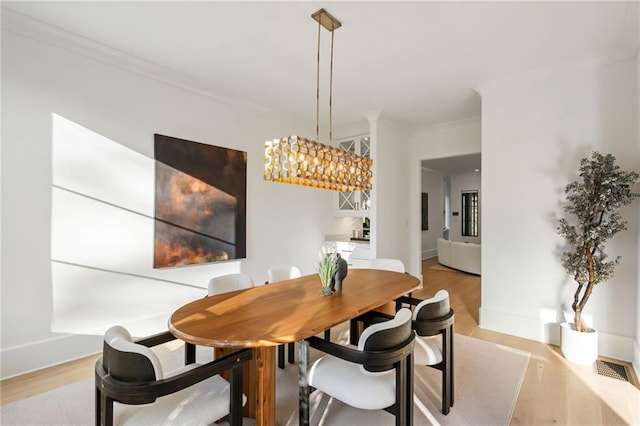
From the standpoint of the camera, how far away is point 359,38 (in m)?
2.58

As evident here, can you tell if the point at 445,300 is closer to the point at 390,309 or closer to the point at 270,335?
the point at 390,309

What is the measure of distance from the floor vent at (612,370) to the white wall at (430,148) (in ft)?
8.94

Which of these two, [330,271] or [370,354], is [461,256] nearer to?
[330,271]

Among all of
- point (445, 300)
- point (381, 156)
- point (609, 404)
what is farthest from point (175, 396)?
point (381, 156)

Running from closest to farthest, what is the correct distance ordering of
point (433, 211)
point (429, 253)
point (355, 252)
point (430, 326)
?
point (430, 326) < point (355, 252) < point (429, 253) < point (433, 211)

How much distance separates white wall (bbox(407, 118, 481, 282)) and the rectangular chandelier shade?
293 cm

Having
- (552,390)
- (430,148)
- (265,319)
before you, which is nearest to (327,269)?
(265,319)

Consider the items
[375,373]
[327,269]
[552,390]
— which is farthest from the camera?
[552,390]

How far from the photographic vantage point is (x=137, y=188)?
3.07 m

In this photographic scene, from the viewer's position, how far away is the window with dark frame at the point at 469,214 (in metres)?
9.35

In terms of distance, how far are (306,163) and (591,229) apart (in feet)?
8.34

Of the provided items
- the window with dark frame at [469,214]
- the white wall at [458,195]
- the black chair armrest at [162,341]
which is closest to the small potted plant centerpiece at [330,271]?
the black chair armrest at [162,341]

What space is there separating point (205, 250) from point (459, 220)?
844 centimetres

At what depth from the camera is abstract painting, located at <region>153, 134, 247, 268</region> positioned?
3234 mm
